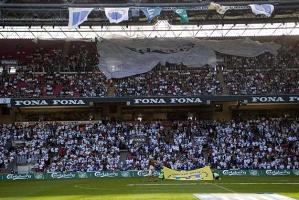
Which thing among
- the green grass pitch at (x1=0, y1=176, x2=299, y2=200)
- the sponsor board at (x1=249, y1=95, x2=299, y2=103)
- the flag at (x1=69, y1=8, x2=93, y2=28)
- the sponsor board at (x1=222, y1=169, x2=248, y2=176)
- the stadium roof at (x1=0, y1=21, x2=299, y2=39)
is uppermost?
the stadium roof at (x1=0, y1=21, x2=299, y2=39)

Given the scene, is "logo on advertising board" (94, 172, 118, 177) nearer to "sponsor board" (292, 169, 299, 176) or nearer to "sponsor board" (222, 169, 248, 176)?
"sponsor board" (222, 169, 248, 176)

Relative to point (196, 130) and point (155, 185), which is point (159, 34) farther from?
point (155, 185)

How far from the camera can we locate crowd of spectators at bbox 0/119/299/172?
47812 millimetres

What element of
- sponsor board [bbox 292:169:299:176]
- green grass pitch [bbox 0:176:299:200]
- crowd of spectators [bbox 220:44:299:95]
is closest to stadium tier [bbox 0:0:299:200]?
sponsor board [bbox 292:169:299:176]

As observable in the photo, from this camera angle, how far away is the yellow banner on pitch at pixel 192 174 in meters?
39.8

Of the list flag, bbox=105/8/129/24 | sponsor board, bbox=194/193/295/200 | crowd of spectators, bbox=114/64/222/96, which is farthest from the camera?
crowd of spectators, bbox=114/64/222/96

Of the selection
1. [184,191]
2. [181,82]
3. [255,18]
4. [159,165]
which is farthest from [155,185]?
[255,18]

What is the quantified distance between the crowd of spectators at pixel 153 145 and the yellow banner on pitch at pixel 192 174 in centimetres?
695

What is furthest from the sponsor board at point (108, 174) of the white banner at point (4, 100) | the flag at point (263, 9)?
the flag at point (263, 9)

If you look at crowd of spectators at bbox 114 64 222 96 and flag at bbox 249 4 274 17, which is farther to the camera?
crowd of spectators at bbox 114 64 222 96

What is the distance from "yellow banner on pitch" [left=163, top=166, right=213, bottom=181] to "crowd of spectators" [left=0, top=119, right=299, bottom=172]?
22.8ft

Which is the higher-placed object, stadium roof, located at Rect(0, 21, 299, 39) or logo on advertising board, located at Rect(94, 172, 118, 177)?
stadium roof, located at Rect(0, 21, 299, 39)

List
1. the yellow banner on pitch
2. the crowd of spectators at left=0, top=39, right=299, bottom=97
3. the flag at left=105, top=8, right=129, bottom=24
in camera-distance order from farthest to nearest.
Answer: the crowd of spectators at left=0, top=39, right=299, bottom=97 → the flag at left=105, top=8, right=129, bottom=24 → the yellow banner on pitch

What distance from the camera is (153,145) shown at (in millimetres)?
50094
